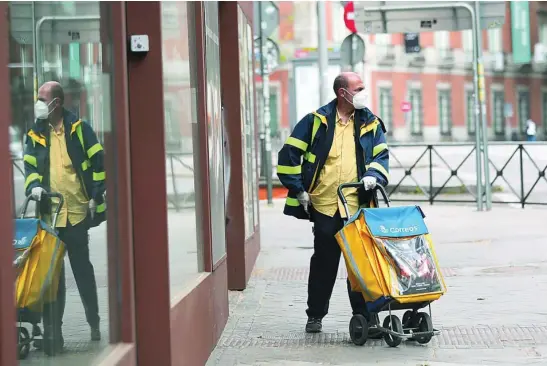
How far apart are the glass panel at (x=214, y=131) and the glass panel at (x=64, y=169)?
A: 2387 mm

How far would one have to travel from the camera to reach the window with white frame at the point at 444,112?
6512cm

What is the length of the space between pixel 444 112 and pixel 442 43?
4056 millimetres

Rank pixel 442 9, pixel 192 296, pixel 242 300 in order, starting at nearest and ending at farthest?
pixel 192 296 < pixel 242 300 < pixel 442 9

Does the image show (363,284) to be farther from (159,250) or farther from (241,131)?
(241,131)

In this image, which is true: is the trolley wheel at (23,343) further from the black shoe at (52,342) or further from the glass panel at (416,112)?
the glass panel at (416,112)

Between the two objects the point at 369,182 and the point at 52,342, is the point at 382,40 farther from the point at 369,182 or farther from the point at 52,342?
the point at 52,342

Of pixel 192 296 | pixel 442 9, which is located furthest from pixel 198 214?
pixel 442 9

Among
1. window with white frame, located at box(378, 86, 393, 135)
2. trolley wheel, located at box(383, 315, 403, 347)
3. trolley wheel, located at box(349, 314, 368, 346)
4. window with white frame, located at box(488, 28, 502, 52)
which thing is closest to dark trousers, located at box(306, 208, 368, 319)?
trolley wheel, located at box(349, 314, 368, 346)

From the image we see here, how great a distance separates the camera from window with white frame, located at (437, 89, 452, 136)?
6512 centimetres

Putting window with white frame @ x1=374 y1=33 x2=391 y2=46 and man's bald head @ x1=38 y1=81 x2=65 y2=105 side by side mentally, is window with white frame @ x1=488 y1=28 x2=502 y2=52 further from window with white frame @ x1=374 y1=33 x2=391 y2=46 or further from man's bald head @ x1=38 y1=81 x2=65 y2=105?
man's bald head @ x1=38 y1=81 x2=65 y2=105

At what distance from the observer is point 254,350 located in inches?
281

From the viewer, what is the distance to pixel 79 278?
4.56m

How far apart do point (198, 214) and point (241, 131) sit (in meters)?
3.41

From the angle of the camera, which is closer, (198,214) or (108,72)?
(108,72)
